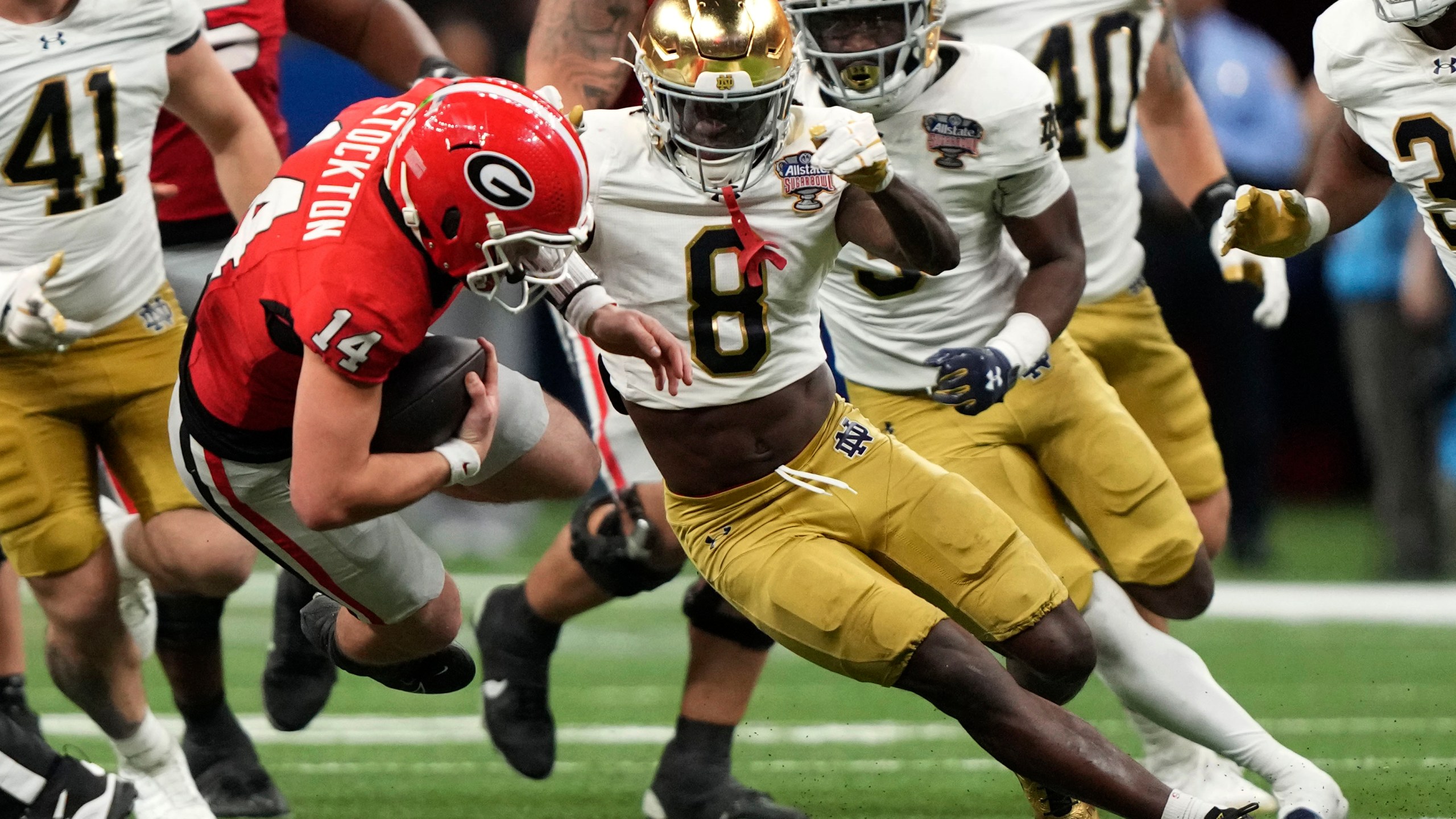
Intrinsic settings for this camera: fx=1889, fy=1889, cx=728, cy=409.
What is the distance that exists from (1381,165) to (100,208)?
2763 millimetres

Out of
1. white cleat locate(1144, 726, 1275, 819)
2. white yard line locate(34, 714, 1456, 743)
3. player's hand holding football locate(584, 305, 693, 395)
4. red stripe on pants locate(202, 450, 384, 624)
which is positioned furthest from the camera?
white yard line locate(34, 714, 1456, 743)

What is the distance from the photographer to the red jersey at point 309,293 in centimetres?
315

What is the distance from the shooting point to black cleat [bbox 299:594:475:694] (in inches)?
157

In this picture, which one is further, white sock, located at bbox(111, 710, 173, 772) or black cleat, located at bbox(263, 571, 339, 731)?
black cleat, located at bbox(263, 571, 339, 731)

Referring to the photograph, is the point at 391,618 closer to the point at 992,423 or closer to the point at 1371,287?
the point at 992,423

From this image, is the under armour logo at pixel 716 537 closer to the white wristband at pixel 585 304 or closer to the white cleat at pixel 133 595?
the white wristband at pixel 585 304

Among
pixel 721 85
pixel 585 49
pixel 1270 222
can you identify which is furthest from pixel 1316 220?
pixel 585 49

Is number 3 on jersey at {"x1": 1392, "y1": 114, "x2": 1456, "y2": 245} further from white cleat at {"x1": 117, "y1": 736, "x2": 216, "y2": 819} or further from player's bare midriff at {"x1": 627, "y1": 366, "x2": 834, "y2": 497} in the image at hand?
white cleat at {"x1": 117, "y1": 736, "x2": 216, "y2": 819}

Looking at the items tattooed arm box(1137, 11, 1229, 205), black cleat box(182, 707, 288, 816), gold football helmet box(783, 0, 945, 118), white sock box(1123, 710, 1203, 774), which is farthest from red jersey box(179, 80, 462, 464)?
tattooed arm box(1137, 11, 1229, 205)

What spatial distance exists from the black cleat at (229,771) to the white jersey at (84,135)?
1.08 meters

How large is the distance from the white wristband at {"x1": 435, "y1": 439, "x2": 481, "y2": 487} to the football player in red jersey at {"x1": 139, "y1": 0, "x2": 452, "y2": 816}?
1011 millimetres

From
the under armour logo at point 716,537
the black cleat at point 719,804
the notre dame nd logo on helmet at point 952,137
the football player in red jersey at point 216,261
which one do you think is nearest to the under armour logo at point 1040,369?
the notre dame nd logo on helmet at point 952,137

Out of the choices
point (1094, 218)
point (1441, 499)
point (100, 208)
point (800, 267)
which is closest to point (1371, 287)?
point (1441, 499)

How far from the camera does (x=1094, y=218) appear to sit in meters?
4.46
